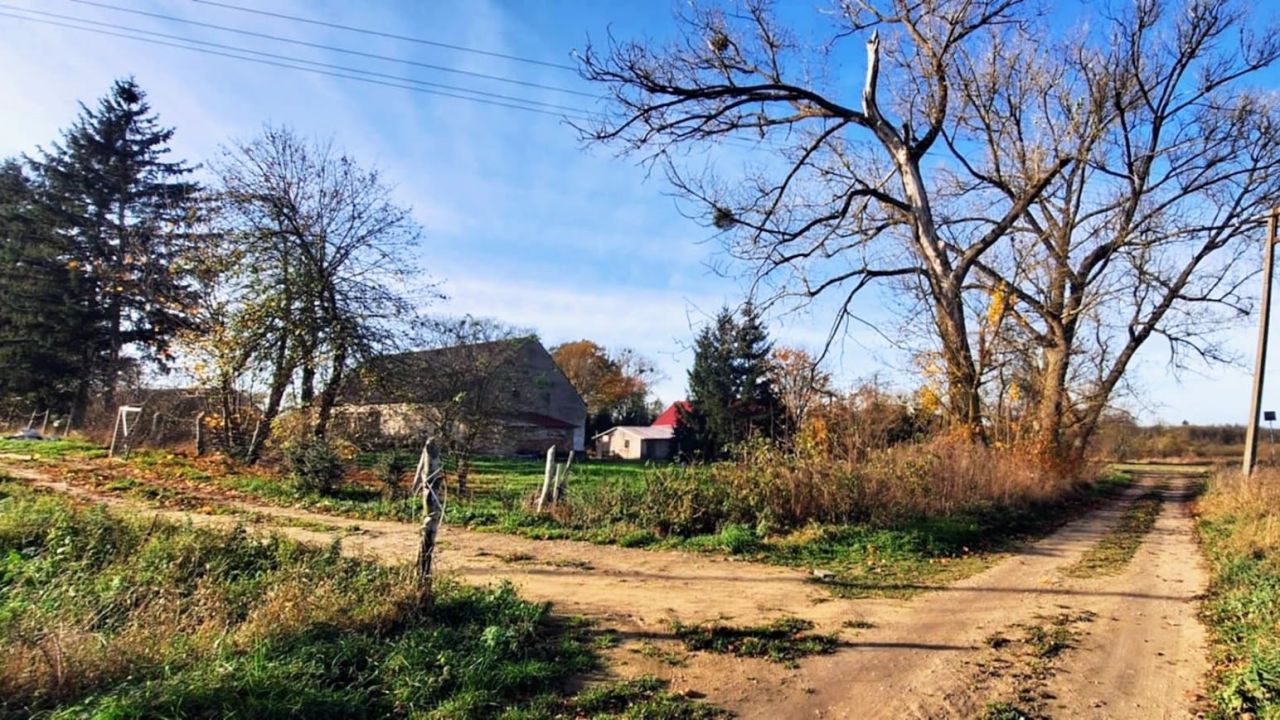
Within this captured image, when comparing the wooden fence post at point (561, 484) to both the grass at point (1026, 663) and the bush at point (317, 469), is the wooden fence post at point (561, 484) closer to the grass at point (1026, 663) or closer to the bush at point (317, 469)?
the bush at point (317, 469)

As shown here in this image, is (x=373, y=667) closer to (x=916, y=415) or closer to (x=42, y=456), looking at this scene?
(x=916, y=415)

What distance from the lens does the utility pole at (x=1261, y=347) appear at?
18734mm

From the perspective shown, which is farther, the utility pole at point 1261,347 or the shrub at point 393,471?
the utility pole at point 1261,347

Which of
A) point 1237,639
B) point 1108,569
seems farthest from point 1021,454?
point 1237,639

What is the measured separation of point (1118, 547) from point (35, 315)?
40933 mm

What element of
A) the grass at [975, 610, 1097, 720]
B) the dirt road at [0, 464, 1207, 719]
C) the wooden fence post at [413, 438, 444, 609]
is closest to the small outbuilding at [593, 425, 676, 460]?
the dirt road at [0, 464, 1207, 719]

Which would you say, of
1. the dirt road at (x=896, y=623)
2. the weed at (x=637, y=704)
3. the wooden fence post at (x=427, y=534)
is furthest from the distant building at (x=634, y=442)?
the weed at (x=637, y=704)

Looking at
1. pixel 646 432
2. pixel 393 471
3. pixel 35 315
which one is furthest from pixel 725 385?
pixel 35 315

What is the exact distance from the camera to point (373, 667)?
A: 426 centimetres

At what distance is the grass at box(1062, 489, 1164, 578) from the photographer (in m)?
8.80

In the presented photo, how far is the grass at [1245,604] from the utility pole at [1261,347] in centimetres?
653

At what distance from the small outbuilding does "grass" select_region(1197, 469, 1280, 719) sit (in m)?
39.7

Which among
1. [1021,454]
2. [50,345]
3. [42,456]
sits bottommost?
[42,456]

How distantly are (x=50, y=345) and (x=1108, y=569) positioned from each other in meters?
39.9
